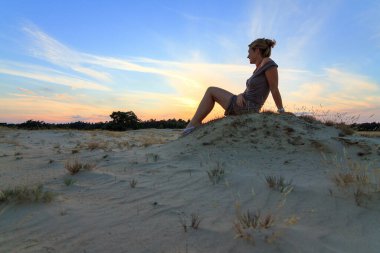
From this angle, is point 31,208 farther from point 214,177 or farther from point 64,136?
point 64,136

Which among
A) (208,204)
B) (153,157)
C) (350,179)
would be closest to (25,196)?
(208,204)

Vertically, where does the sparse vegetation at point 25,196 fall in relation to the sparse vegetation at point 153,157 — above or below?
below

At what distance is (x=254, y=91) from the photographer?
22.5 ft

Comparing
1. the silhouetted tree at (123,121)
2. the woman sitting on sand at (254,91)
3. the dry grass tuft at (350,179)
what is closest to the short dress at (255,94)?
the woman sitting on sand at (254,91)

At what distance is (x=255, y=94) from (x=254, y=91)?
0.07m

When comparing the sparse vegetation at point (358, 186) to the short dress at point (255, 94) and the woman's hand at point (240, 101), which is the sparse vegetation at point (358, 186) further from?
the woman's hand at point (240, 101)

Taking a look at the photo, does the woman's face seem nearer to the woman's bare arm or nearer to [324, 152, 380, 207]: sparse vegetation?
the woman's bare arm

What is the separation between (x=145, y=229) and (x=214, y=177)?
145cm

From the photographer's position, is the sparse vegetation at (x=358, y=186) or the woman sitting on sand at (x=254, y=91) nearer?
the sparse vegetation at (x=358, y=186)

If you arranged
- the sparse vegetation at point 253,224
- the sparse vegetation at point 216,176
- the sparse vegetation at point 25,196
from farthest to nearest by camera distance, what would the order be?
the sparse vegetation at point 216,176, the sparse vegetation at point 25,196, the sparse vegetation at point 253,224

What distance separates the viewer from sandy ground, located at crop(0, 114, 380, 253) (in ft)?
7.61

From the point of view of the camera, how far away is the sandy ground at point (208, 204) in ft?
7.61

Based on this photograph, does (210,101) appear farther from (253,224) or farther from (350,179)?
(253,224)

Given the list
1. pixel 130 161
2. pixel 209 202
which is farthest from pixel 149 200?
pixel 130 161
